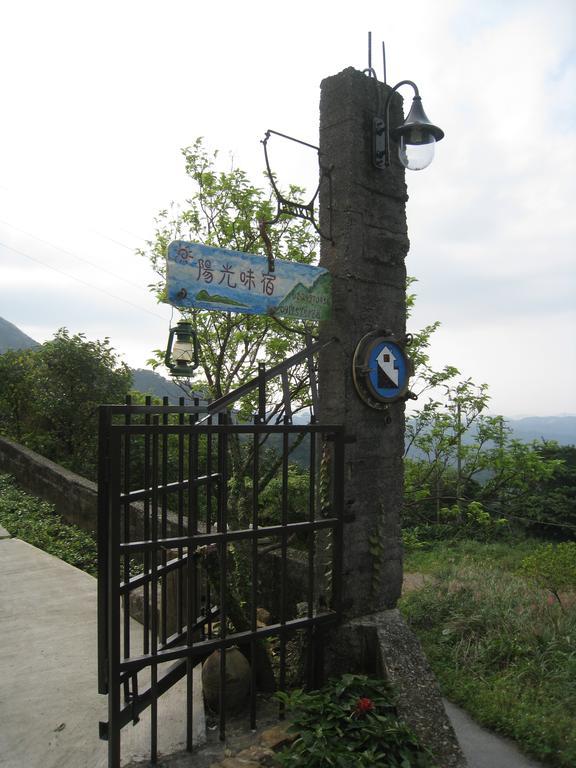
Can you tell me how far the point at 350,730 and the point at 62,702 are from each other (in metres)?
1.93

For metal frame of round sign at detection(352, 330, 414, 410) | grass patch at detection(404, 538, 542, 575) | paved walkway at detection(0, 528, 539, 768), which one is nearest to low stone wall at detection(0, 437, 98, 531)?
paved walkway at detection(0, 528, 539, 768)

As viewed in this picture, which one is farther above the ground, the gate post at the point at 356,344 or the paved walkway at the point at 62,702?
the gate post at the point at 356,344

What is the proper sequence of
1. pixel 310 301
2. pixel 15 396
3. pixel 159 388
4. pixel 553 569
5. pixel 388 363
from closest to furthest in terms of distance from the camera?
pixel 310 301, pixel 388 363, pixel 553 569, pixel 15 396, pixel 159 388

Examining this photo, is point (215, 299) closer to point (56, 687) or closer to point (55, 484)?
point (56, 687)

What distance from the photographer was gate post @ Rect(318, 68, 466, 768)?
3545mm

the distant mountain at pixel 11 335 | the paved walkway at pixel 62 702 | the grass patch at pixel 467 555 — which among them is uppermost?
the distant mountain at pixel 11 335

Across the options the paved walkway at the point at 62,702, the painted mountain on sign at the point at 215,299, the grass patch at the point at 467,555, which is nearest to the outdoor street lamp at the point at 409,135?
the painted mountain on sign at the point at 215,299

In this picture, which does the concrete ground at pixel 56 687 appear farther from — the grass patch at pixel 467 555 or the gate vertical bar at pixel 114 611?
the grass patch at pixel 467 555

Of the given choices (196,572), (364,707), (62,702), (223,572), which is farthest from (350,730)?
(62,702)

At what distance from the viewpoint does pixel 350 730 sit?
2.78 m

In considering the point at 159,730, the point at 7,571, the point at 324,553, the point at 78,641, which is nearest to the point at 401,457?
the point at 324,553

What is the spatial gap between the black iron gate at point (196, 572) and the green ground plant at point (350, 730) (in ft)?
1.07

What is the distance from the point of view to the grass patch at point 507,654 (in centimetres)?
307

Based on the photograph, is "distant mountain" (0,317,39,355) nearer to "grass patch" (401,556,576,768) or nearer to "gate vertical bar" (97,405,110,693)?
"grass patch" (401,556,576,768)
